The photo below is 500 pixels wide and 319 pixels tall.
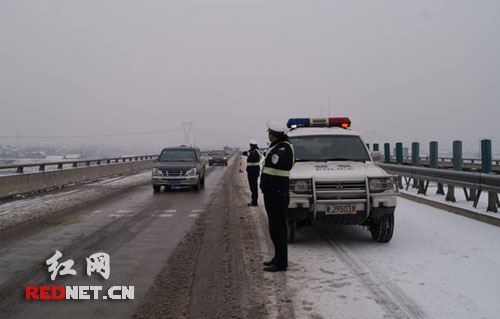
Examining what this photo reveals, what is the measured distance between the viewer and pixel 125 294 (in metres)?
4.85

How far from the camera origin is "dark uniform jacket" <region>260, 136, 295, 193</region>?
5789mm

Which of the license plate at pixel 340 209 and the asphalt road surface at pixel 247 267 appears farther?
the license plate at pixel 340 209

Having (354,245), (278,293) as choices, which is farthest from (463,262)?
(278,293)

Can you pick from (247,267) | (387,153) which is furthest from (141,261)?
(387,153)

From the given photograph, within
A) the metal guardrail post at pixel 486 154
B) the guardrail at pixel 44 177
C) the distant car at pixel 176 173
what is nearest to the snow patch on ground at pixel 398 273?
the metal guardrail post at pixel 486 154

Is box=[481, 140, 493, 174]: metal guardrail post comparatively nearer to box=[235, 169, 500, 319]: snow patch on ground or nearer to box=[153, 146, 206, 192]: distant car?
box=[235, 169, 500, 319]: snow patch on ground

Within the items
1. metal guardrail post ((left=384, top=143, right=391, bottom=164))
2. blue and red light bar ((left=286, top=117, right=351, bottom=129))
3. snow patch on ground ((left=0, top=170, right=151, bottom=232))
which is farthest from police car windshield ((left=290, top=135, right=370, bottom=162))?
metal guardrail post ((left=384, top=143, right=391, bottom=164))

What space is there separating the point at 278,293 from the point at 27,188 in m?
15.3

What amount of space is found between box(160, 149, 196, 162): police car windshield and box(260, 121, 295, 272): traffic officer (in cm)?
1243

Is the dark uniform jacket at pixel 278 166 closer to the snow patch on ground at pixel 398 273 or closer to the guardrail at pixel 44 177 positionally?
Answer: the snow patch on ground at pixel 398 273

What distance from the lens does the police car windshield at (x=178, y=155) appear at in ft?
59.2

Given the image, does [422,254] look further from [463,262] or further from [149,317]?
[149,317]

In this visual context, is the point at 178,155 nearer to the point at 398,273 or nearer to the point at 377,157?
the point at 377,157

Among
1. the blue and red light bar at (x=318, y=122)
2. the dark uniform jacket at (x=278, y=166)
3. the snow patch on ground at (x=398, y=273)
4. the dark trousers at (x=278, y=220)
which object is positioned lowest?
the snow patch on ground at (x=398, y=273)
